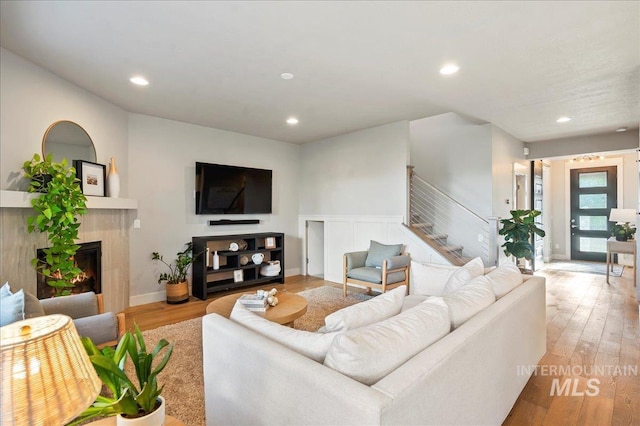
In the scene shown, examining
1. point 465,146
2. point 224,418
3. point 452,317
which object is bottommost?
point 224,418

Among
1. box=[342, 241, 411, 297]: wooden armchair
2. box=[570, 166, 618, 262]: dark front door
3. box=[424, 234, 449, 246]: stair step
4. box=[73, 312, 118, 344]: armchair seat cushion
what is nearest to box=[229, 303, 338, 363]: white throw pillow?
box=[73, 312, 118, 344]: armchair seat cushion

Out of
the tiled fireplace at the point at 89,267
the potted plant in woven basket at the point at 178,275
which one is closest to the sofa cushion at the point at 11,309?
the tiled fireplace at the point at 89,267

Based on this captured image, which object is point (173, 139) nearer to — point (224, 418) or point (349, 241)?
point (349, 241)

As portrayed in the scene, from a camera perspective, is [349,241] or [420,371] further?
[349,241]

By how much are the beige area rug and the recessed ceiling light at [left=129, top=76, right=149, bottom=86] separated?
261 centimetres

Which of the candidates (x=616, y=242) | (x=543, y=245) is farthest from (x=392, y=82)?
(x=543, y=245)

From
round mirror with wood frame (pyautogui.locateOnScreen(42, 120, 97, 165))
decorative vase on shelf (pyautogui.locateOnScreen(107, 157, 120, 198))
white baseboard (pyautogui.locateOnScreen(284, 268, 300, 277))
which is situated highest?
round mirror with wood frame (pyautogui.locateOnScreen(42, 120, 97, 165))

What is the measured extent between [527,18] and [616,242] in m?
5.05

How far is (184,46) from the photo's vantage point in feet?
8.64

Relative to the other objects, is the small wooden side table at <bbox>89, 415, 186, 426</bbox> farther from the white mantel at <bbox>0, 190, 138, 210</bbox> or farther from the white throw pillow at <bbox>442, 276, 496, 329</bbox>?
the white mantel at <bbox>0, 190, 138, 210</bbox>

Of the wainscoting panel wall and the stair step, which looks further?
the stair step

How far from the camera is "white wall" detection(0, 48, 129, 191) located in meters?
2.76

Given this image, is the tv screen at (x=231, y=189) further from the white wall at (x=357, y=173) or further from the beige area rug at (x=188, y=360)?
the beige area rug at (x=188, y=360)

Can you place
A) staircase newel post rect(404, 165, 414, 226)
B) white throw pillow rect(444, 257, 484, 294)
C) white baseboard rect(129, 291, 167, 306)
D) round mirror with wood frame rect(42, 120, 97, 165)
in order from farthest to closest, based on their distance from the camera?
staircase newel post rect(404, 165, 414, 226)
white baseboard rect(129, 291, 167, 306)
round mirror with wood frame rect(42, 120, 97, 165)
white throw pillow rect(444, 257, 484, 294)
